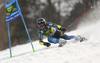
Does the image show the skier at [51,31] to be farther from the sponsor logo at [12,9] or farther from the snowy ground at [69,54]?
the sponsor logo at [12,9]

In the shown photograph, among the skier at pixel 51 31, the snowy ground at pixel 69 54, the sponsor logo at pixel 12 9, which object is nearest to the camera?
the snowy ground at pixel 69 54

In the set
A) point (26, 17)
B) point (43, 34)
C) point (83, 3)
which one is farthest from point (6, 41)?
point (43, 34)

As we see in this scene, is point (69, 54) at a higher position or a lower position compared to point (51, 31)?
lower

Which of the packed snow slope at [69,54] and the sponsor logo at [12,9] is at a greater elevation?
the sponsor logo at [12,9]

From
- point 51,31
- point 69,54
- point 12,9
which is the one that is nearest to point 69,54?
point 69,54

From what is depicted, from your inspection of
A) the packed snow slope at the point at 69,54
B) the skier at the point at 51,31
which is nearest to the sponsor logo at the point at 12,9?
the skier at the point at 51,31

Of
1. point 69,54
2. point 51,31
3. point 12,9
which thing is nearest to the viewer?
point 69,54

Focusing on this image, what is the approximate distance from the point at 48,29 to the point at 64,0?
366 inches

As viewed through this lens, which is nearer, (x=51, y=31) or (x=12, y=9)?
(x=51, y=31)

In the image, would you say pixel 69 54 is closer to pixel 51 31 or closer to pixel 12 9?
pixel 51 31

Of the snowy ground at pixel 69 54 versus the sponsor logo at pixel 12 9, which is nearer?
the snowy ground at pixel 69 54

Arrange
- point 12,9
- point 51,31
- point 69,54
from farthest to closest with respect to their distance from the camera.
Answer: point 12,9 < point 51,31 < point 69,54

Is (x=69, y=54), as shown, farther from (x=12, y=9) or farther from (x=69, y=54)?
(x=12, y=9)

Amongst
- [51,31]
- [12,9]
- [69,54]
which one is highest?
[12,9]
